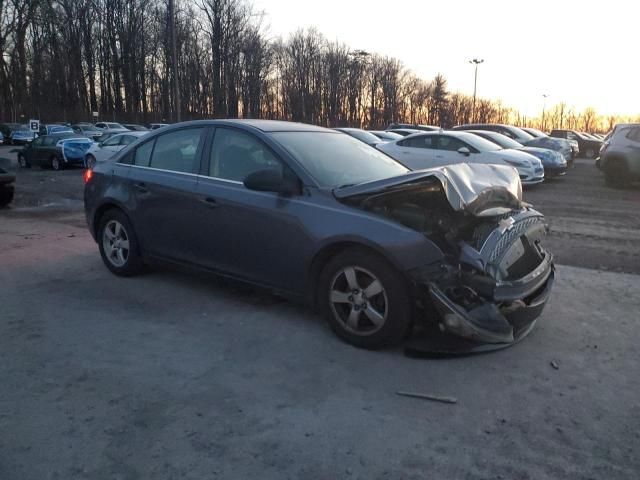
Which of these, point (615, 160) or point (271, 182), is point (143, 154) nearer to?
point (271, 182)

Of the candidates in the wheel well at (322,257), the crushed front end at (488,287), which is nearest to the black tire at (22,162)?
the wheel well at (322,257)

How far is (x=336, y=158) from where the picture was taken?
198 inches

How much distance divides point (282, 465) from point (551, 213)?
30.6 ft

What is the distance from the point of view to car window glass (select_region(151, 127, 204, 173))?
5.41 metres

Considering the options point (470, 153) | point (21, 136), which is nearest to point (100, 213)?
point (470, 153)

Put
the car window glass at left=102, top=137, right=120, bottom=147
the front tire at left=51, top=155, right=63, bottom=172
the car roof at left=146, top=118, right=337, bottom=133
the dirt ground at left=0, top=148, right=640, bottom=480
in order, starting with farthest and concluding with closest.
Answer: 1. the front tire at left=51, top=155, right=63, bottom=172
2. the car window glass at left=102, top=137, right=120, bottom=147
3. the car roof at left=146, top=118, right=337, bottom=133
4. the dirt ground at left=0, top=148, right=640, bottom=480

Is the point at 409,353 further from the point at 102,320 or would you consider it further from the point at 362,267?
the point at 102,320

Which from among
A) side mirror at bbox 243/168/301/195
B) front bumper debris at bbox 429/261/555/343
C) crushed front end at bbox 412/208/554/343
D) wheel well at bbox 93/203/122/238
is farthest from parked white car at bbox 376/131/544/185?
front bumper debris at bbox 429/261/555/343

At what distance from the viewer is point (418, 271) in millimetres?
3906

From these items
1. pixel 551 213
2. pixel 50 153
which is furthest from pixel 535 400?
pixel 50 153

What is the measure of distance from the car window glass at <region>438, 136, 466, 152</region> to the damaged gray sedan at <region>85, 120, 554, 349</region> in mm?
9918

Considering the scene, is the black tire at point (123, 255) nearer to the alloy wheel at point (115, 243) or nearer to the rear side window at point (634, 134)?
the alloy wheel at point (115, 243)

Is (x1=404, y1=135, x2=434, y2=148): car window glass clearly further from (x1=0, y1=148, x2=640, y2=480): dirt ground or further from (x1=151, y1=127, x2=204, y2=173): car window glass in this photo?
(x1=151, y1=127, x2=204, y2=173): car window glass

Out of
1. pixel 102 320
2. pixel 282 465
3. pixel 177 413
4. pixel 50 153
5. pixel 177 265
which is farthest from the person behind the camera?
pixel 50 153
